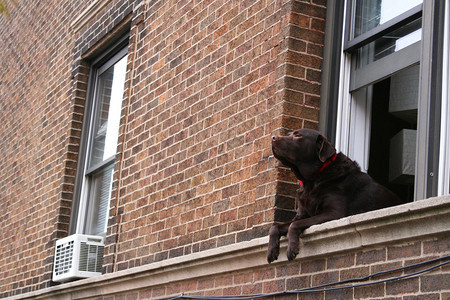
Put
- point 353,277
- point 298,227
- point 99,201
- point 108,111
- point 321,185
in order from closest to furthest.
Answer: point 353,277 < point 298,227 < point 321,185 < point 99,201 < point 108,111

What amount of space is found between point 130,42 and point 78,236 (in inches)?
87.5

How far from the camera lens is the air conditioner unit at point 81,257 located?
29.0ft

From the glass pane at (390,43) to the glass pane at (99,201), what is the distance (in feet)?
13.6

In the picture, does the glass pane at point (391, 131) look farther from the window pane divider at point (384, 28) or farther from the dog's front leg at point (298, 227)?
the dog's front leg at point (298, 227)

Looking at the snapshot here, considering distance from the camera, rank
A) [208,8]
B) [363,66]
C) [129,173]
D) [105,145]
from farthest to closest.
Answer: [105,145] → [129,173] → [208,8] → [363,66]

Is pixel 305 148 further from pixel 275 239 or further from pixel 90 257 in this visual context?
pixel 90 257

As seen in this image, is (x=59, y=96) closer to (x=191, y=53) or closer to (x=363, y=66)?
(x=191, y=53)

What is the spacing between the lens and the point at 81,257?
887cm

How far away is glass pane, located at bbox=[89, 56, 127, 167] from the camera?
968cm

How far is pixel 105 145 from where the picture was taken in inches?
386

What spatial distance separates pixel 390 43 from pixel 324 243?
1643mm

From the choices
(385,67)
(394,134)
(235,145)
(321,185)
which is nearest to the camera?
Result: (321,185)

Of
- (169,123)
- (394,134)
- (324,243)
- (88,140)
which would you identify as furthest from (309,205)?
(88,140)

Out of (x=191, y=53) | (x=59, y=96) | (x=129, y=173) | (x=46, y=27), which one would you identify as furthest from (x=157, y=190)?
(x=46, y=27)
